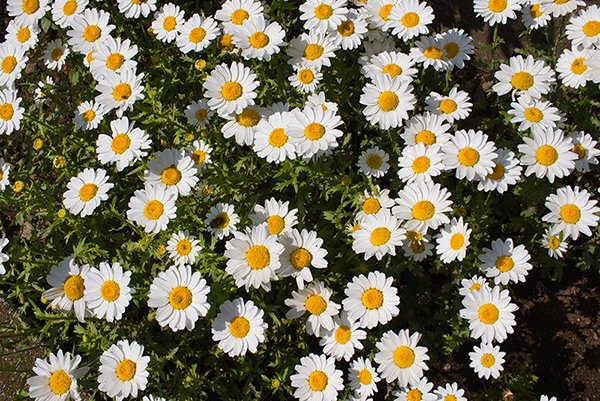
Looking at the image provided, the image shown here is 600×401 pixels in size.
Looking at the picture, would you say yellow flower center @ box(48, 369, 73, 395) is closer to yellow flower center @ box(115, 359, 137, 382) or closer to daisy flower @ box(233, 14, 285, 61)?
yellow flower center @ box(115, 359, 137, 382)

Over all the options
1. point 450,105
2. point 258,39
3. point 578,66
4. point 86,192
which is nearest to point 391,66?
point 450,105

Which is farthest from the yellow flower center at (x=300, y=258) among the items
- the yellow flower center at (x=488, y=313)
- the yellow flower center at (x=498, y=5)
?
the yellow flower center at (x=498, y=5)

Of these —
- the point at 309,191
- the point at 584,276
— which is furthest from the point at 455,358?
the point at 309,191

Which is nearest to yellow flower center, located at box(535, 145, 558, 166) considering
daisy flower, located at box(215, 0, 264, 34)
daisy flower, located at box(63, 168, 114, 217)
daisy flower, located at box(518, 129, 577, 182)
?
daisy flower, located at box(518, 129, 577, 182)

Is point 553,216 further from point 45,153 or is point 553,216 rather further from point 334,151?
point 45,153

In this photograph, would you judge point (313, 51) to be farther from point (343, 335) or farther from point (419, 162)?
point (343, 335)

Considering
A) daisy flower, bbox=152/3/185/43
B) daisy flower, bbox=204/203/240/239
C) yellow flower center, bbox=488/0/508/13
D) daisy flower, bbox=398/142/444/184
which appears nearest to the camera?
daisy flower, bbox=398/142/444/184
